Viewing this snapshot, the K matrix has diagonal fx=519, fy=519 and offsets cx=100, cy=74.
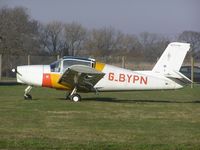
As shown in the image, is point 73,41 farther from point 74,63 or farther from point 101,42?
point 74,63

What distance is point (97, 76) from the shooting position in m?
19.5

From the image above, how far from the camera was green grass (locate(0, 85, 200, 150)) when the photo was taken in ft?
31.2

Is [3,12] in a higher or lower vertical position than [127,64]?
higher

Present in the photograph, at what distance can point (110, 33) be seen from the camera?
277 feet

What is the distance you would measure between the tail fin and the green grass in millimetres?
3202

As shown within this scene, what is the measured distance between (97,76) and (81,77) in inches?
23.7

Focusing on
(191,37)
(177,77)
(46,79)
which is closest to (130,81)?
(177,77)

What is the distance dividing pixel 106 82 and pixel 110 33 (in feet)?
213

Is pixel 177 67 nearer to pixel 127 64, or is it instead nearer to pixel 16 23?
pixel 127 64

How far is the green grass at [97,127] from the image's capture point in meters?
9.52

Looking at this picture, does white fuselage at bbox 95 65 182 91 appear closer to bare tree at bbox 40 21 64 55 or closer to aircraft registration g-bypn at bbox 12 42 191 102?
aircraft registration g-bypn at bbox 12 42 191 102

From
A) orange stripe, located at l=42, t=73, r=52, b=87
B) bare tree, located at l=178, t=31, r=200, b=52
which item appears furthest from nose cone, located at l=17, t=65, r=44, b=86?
bare tree, located at l=178, t=31, r=200, b=52

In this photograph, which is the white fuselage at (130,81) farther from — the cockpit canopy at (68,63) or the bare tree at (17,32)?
the bare tree at (17,32)

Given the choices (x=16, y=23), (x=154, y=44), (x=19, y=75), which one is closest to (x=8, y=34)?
(x=16, y=23)
